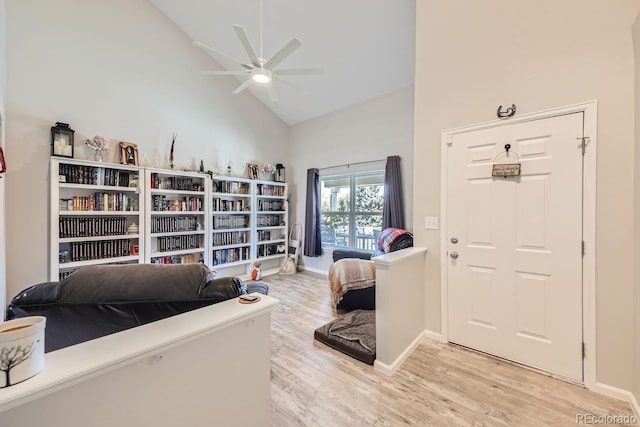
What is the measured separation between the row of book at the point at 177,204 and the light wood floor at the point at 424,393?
2716mm

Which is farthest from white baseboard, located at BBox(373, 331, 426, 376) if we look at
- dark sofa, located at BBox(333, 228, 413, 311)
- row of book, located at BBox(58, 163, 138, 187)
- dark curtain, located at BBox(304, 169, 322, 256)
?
row of book, located at BBox(58, 163, 138, 187)

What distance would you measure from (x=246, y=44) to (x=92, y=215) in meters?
2.92

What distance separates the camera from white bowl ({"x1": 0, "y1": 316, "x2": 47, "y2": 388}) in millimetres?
648

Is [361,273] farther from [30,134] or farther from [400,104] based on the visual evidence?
[30,134]

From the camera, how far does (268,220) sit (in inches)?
213

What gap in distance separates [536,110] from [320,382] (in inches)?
108

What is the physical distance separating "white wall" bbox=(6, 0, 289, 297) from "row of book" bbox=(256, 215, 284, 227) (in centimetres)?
116

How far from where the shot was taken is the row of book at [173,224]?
3.83 metres

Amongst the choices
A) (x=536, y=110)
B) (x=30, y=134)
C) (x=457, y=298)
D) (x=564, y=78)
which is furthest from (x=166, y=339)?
(x=30, y=134)

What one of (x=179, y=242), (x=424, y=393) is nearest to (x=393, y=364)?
(x=424, y=393)

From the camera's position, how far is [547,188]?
6.81ft

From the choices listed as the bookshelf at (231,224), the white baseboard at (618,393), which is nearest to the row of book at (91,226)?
the bookshelf at (231,224)

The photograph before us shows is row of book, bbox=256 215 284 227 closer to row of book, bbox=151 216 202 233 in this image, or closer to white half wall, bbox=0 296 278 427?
row of book, bbox=151 216 202 233

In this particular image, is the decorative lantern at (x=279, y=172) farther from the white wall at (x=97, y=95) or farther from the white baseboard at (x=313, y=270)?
the white baseboard at (x=313, y=270)
